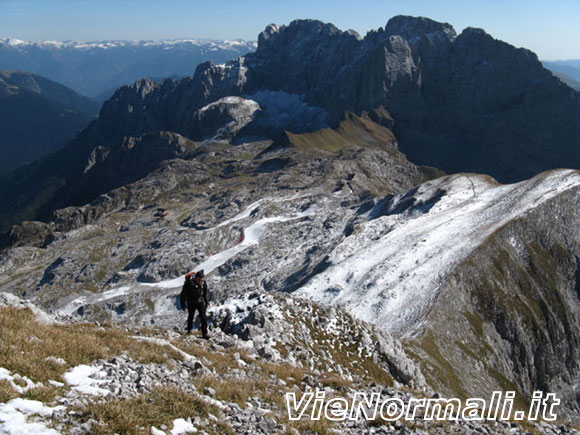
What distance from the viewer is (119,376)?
46.4ft

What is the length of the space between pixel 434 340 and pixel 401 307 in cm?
845

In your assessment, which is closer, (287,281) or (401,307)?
(401,307)

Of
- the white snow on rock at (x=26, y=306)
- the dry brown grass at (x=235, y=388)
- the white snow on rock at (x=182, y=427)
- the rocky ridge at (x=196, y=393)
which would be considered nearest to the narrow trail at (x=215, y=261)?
the white snow on rock at (x=26, y=306)

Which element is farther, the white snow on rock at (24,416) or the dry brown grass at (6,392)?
the dry brown grass at (6,392)

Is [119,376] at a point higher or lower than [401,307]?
higher

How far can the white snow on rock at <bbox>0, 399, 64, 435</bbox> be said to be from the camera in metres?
10.3

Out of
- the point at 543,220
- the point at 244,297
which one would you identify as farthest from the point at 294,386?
the point at 543,220

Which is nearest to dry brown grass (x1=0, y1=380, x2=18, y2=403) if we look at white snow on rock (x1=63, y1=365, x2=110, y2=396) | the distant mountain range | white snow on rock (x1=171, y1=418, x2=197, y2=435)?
white snow on rock (x1=63, y1=365, x2=110, y2=396)

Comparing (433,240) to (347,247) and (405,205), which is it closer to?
(347,247)

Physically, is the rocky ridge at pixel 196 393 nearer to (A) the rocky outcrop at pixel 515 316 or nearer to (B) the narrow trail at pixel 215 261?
(A) the rocky outcrop at pixel 515 316

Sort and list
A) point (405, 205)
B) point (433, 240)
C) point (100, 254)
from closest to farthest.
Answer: point (433, 240) → point (405, 205) → point (100, 254)

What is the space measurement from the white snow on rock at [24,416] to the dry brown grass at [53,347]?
145 cm

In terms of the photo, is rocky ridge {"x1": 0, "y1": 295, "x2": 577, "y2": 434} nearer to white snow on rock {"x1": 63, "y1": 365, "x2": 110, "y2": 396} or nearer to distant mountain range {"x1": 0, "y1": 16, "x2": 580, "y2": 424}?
white snow on rock {"x1": 63, "y1": 365, "x2": 110, "y2": 396}

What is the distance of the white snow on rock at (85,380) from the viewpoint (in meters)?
12.8
